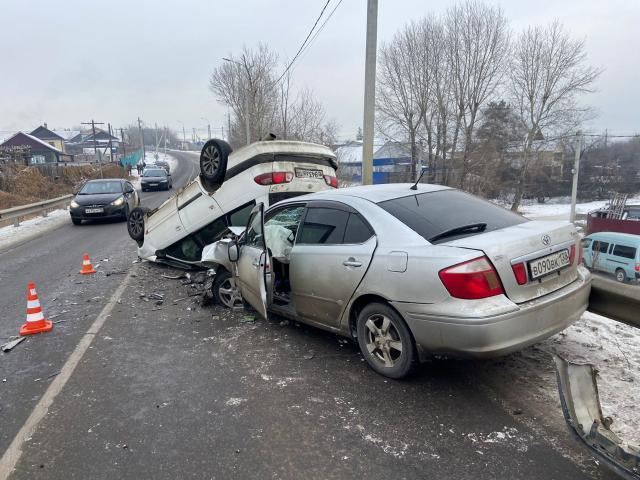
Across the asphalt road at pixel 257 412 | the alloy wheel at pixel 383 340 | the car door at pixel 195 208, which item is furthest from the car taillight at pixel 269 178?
the alloy wheel at pixel 383 340

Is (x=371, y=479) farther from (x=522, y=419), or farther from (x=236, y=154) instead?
(x=236, y=154)

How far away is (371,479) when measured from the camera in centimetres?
255

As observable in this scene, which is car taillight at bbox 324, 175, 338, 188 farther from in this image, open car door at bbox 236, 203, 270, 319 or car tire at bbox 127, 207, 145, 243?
car tire at bbox 127, 207, 145, 243

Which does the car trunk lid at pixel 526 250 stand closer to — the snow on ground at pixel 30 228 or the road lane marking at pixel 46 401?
the road lane marking at pixel 46 401

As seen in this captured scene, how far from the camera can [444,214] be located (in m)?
3.77

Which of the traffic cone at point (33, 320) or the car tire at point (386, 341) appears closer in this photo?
the car tire at point (386, 341)

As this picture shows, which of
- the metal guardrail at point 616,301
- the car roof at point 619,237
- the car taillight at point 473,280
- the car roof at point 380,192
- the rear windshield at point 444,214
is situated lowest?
the car roof at point 619,237

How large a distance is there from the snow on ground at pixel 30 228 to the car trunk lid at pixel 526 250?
12.0 metres

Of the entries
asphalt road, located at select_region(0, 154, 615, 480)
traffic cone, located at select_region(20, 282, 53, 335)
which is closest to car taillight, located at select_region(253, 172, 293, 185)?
asphalt road, located at select_region(0, 154, 615, 480)

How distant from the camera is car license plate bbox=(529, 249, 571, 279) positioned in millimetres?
3234

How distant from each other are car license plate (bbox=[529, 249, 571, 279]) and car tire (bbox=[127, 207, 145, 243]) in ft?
23.2

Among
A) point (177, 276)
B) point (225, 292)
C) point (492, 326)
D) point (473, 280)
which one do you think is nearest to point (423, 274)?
point (473, 280)

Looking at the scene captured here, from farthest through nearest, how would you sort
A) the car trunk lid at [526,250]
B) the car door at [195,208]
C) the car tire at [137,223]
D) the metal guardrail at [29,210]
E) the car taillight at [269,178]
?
the metal guardrail at [29,210] < the car tire at [137,223] < the car door at [195,208] < the car taillight at [269,178] < the car trunk lid at [526,250]

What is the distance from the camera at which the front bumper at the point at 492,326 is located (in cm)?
300
